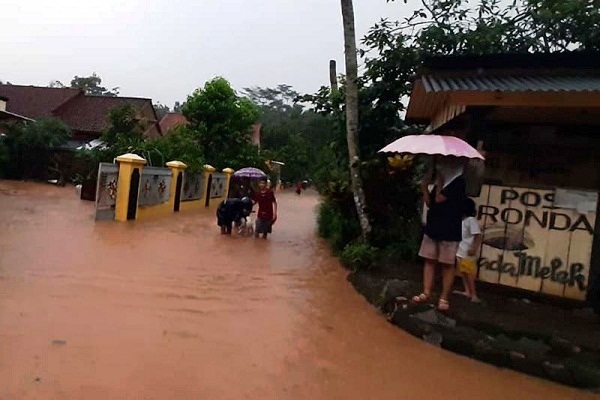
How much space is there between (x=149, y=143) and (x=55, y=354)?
15.9 meters

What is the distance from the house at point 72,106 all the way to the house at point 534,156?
27955mm

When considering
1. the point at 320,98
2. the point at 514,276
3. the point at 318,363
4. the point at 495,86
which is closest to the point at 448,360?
the point at 318,363

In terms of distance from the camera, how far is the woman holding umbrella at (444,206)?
522 cm

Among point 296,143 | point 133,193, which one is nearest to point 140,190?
point 133,193

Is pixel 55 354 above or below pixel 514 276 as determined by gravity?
below

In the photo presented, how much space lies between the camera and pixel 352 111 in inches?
349

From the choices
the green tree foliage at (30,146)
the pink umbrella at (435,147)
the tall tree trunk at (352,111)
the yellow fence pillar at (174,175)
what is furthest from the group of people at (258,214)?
the green tree foliage at (30,146)

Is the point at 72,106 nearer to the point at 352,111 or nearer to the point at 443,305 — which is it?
the point at 352,111

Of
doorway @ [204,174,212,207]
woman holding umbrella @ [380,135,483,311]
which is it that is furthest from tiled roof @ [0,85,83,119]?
woman holding umbrella @ [380,135,483,311]

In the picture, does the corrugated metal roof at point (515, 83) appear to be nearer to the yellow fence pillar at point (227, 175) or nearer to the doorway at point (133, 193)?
the doorway at point (133, 193)

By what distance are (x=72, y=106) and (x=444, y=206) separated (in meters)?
34.2

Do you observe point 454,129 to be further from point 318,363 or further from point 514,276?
point 318,363

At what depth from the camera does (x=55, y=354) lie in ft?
13.1

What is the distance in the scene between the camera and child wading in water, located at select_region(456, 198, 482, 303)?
575 cm
